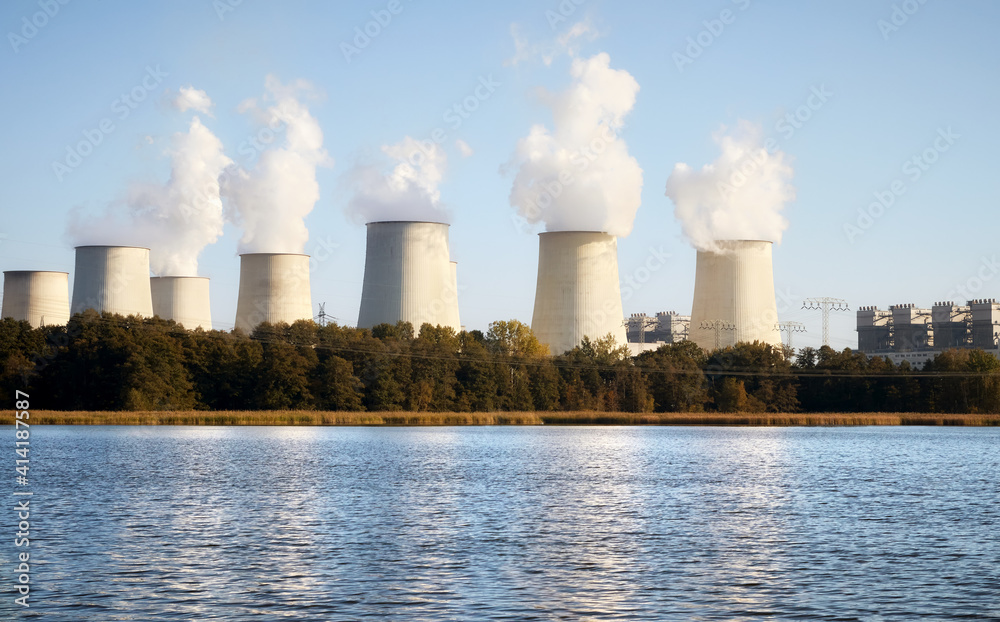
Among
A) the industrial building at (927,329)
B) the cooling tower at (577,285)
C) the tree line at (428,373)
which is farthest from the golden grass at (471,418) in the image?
the industrial building at (927,329)

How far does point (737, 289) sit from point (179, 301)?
960 inches

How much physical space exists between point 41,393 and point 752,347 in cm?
2841

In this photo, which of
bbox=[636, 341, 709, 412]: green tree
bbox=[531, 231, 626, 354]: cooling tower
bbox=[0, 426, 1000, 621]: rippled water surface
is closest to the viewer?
bbox=[0, 426, 1000, 621]: rippled water surface

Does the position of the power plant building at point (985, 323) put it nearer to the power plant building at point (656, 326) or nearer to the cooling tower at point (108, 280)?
the power plant building at point (656, 326)

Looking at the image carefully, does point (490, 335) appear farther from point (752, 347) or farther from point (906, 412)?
point (906, 412)

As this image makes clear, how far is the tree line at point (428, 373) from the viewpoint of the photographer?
40062 mm

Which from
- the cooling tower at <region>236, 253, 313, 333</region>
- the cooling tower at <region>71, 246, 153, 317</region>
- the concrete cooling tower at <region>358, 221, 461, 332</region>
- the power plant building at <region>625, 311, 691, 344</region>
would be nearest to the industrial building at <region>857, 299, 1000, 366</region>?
the power plant building at <region>625, 311, 691, 344</region>

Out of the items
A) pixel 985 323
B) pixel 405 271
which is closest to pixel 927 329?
pixel 985 323

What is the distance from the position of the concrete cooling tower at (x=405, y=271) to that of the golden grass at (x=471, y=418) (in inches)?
173

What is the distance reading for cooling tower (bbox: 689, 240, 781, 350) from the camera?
45.2 metres

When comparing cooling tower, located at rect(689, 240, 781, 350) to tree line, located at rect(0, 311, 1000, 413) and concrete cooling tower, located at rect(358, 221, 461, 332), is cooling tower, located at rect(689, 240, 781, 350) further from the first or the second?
concrete cooling tower, located at rect(358, 221, 461, 332)

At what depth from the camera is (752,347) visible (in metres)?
49.8

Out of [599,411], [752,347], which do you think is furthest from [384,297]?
[752,347]

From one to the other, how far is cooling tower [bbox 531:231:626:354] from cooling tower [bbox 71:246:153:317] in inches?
594
